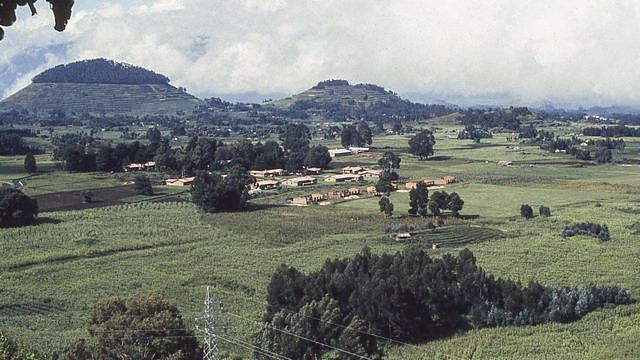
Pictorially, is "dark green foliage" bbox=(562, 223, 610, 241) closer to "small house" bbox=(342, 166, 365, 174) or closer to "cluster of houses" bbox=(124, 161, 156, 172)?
"small house" bbox=(342, 166, 365, 174)

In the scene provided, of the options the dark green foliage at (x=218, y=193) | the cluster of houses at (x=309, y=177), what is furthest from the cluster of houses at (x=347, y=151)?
the dark green foliage at (x=218, y=193)

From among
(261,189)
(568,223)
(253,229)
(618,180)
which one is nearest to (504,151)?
(618,180)

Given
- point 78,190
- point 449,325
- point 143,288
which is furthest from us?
point 78,190

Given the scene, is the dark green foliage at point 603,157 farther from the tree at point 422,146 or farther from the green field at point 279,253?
the green field at point 279,253

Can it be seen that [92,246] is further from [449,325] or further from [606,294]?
[606,294]

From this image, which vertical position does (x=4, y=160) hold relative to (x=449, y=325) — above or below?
above

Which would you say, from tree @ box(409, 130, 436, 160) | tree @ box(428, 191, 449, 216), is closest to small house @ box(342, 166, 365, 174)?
tree @ box(409, 130, 436, 160)

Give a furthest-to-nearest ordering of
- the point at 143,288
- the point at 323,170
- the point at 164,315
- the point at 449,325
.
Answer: the point at 323,170 < the point at 143,288 < the point at 449,325 < the point at 164,315
